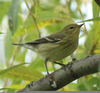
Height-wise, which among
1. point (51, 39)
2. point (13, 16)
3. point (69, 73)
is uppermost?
point (51, 39)

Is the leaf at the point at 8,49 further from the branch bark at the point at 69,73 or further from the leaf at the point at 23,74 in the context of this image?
the branch bark at the point at 69,73

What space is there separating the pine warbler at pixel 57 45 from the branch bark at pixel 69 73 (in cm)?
68

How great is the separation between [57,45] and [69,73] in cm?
A: 106

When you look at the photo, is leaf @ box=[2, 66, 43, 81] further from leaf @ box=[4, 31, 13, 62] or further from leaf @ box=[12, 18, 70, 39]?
leaf @ box=[4, 31, 13, 62]

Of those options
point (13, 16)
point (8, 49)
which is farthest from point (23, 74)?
point (8, 49)

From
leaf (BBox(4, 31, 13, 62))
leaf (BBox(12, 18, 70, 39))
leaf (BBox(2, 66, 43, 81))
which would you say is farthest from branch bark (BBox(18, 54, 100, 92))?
leaf (BBox(4, 31, 13, 62))

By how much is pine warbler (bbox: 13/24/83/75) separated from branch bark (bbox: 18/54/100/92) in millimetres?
679

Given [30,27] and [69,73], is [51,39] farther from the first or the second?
[69,73]

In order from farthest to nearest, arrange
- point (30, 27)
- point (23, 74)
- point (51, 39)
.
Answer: point (51, 39)
point (30, 27)
point (23, 74)

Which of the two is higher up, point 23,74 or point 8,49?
point 8,49

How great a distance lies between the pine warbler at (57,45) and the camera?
6.92 feet

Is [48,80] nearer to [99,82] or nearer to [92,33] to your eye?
[99,82]

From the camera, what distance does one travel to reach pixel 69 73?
127 cm

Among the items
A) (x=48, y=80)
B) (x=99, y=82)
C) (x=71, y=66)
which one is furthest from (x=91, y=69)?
(x=99, y=82)
